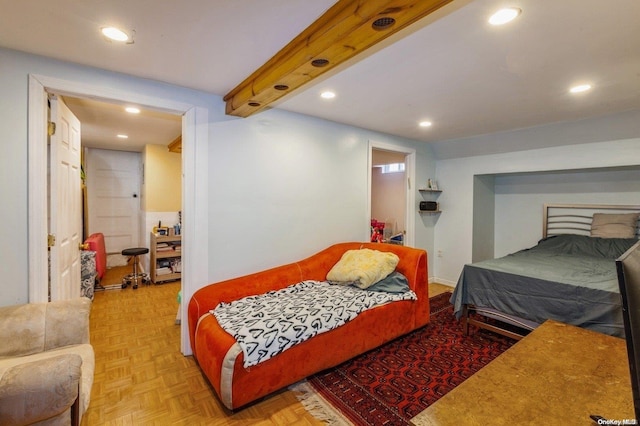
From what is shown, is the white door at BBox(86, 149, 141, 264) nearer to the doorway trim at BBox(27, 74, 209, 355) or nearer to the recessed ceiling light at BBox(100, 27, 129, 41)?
the doorway trim at BBox(27, 74, 209, 355)

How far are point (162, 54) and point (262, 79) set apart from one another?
63 centimetres

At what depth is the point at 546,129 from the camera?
3492 mm

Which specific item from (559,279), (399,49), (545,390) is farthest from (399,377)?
(399,49)

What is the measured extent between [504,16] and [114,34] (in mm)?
2075

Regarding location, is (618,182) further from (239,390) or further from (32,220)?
(32,220)

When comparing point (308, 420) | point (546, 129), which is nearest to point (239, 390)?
point (308, 420)

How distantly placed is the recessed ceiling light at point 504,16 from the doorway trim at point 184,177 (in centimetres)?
214

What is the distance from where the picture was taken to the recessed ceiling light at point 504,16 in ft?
4.69

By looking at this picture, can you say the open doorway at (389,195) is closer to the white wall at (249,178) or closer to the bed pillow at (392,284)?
the white wall at (249,178)

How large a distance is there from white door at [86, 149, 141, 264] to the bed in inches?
230

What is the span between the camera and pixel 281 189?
3059 millimetres

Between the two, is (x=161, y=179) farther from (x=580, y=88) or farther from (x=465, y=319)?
(x=580, y=88)

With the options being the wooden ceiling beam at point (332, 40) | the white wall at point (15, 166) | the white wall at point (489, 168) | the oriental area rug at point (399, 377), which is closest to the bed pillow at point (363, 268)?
the oriental area rug at point (399, 377)

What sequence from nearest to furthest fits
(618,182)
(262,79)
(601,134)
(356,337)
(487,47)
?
(487,47), (262,79), (356,337), (601,134), (618,182)
